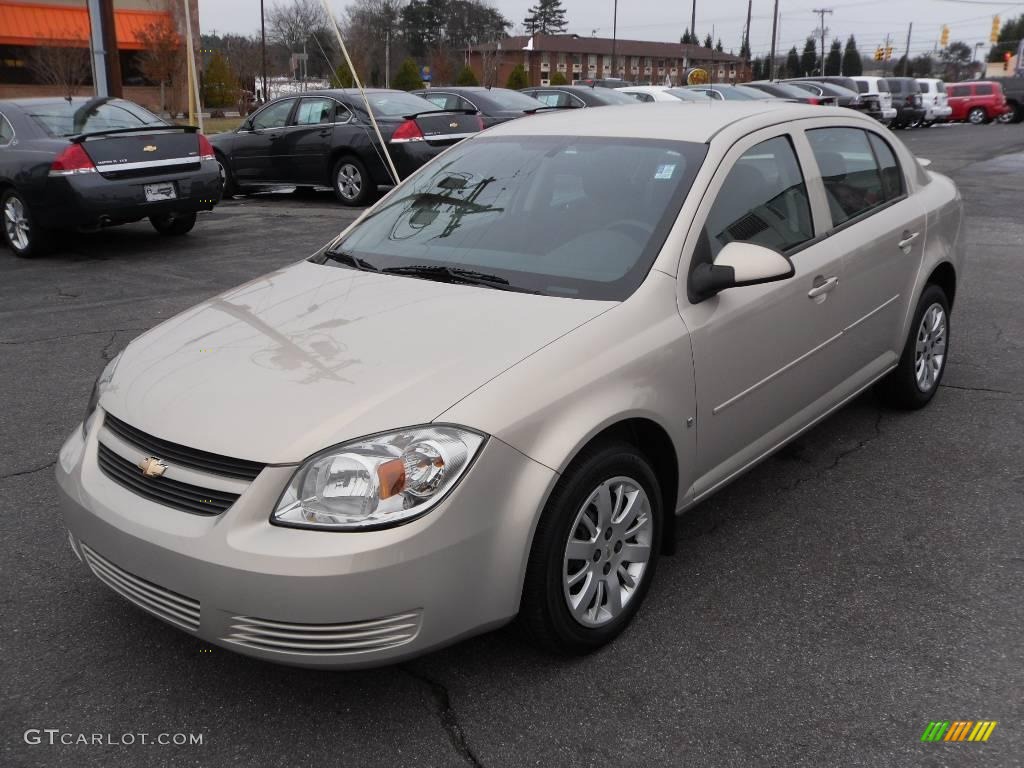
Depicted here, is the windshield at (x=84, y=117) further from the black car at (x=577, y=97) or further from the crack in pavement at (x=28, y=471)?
the black car at (x=577, y=97)

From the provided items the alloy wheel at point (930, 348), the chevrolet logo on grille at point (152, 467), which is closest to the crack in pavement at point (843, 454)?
the alloy wheel at point (930, 348)

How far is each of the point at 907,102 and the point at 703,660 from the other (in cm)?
3717

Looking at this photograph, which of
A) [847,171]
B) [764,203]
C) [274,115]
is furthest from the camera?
[274,115]

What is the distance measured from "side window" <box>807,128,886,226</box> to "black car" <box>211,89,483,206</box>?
8.64 metres

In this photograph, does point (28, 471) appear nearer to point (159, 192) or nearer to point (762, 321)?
point (762, 321)

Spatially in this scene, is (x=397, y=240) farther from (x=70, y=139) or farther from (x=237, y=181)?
(x=237, y=181)

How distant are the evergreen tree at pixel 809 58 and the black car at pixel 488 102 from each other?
11787 centimetres

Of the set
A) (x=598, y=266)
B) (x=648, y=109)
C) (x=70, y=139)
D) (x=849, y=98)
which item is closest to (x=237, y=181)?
(x=70, y=139)

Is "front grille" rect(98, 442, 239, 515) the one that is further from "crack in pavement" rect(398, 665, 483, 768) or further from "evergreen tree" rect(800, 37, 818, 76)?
"evergreen tree" rect(800, 37, 818, 76)

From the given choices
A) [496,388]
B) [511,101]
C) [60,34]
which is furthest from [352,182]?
[60,34]

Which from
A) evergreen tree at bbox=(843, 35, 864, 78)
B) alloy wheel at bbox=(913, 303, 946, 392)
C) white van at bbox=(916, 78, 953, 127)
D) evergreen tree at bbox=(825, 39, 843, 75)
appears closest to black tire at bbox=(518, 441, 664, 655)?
alloy wheel at bbox=(913, 303, 946, 392)

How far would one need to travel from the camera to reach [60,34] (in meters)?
41.3

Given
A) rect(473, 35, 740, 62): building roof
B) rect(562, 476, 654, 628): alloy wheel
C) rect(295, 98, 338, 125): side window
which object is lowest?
rect(562, 476, 654, 628): alloy wheel

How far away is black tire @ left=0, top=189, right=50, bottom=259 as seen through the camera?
9.57 m
